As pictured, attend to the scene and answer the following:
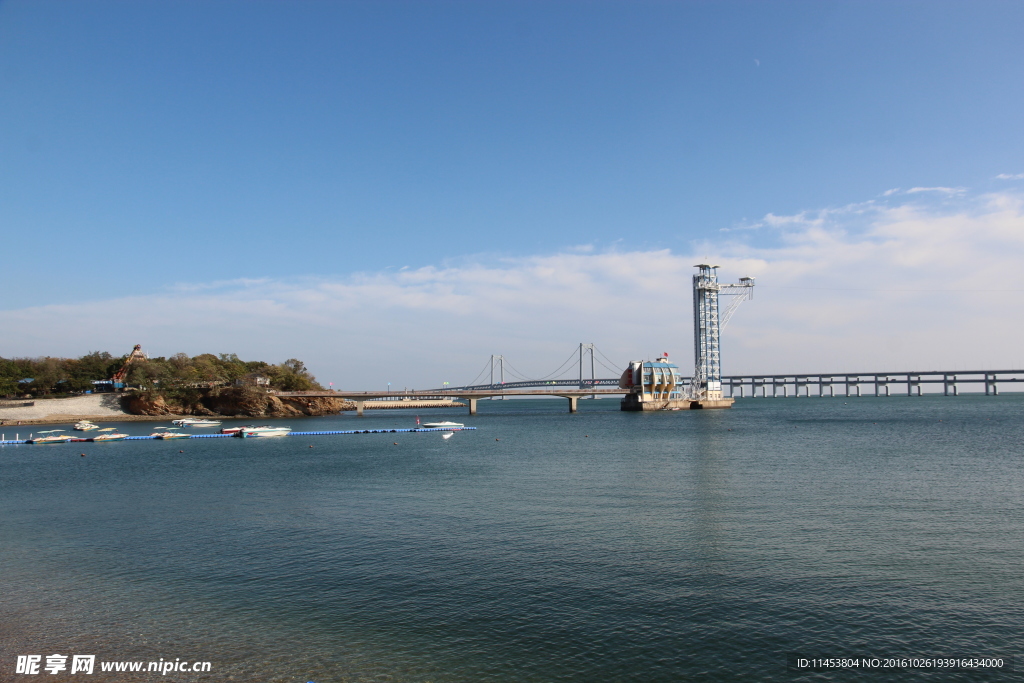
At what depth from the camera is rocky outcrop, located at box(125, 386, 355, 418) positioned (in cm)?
13362

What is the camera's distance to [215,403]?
142125 millimetres

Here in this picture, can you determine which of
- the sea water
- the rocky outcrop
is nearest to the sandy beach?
the rocky outcrop

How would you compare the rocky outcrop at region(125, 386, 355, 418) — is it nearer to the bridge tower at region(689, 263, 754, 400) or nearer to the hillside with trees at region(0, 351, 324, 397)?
the hillside with trees at region(0, 351, 324, 397)

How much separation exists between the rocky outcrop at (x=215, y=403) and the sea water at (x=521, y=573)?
10115 cm

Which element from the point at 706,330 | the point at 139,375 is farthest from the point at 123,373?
the point at 706,330

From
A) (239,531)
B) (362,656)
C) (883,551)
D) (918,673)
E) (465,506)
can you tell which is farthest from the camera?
(465,506)

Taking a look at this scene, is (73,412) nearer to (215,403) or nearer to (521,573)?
(215,403)

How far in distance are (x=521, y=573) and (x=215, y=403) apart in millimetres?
138506

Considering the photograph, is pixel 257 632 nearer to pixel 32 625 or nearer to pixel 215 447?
pixel 32 625

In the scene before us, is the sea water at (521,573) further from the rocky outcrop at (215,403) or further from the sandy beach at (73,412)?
the rocky outcrop at (215,403)

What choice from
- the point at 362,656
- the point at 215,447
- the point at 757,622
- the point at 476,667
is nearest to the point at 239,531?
the point at 362,656

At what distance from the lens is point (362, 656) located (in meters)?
14.5

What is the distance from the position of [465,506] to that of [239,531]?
33.2ft

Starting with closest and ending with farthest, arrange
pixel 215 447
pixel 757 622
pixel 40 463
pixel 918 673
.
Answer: pixel 918 673, pixel 757 622, pixel 40 463, pixel 215 447
